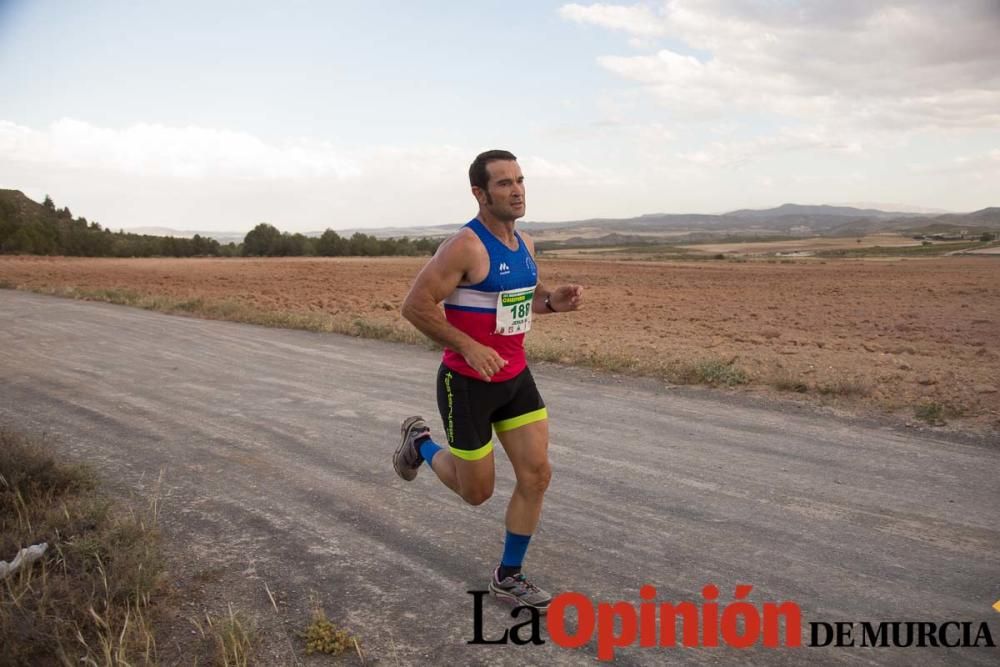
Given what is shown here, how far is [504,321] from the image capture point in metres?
3.99

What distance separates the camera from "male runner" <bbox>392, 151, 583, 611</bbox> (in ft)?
12.5

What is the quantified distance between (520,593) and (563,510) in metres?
1.42

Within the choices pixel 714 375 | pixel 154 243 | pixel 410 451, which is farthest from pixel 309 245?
pixel 410 451

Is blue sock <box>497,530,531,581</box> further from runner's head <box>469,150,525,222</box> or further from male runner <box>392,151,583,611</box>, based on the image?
runner's head <box>469,150,525,222</box>

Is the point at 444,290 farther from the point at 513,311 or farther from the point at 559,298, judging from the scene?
the point at 559,298

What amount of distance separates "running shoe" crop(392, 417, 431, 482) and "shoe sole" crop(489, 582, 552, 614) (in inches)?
45.6

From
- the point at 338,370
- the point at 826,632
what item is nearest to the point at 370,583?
the point at 826,632

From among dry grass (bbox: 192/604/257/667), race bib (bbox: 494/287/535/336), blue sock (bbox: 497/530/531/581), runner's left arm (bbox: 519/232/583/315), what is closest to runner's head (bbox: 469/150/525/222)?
race bib (bbox: 494/287/535/336)

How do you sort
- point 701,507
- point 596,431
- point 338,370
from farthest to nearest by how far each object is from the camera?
point 338,370, point 596,431, point 701,507

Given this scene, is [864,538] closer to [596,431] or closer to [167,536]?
[596,431]

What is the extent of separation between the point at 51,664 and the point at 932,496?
5674 millimetres

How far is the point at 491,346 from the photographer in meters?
4.03

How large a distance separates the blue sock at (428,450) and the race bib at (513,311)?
103 cm

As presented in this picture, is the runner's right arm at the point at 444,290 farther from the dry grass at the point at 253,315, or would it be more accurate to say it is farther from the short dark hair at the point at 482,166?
the dry grass at the point at 253,315
